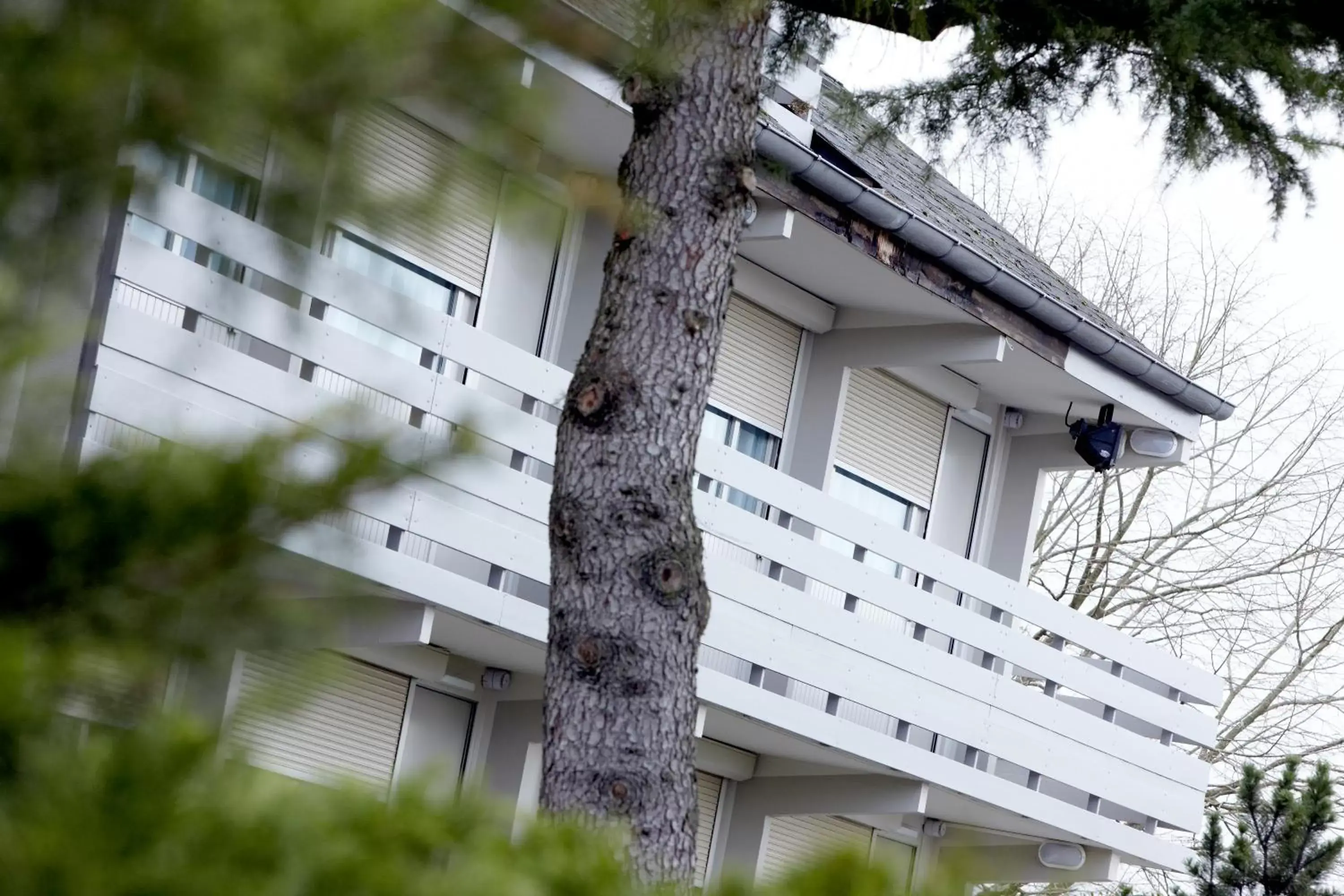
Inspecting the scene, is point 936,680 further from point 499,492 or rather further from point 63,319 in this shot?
point 63,319

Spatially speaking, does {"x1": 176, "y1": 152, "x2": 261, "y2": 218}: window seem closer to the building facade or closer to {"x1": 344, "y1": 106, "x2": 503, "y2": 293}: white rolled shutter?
{"x1": 344, "y1": 106, "x2": 503, "y2": 293}: white rolled shutter

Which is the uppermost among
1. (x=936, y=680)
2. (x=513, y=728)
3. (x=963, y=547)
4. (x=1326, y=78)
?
(x=1326, y=78)

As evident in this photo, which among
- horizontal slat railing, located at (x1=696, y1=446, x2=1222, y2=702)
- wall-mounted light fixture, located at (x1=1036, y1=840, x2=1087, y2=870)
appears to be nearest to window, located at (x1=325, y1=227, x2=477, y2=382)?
horizontal slat railing, located at (x1=696, y1=446, x2=1222, y2=702)

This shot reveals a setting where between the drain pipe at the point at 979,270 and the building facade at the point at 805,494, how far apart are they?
3 cm

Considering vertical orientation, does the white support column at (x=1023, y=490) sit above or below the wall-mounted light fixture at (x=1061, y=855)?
above

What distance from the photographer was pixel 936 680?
39.2ft

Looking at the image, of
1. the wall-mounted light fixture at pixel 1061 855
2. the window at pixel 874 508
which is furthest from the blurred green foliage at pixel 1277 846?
the window at pixel 874 508

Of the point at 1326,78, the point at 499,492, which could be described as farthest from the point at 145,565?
the point at 499,492

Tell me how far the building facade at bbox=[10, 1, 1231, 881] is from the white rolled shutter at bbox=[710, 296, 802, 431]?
3cm

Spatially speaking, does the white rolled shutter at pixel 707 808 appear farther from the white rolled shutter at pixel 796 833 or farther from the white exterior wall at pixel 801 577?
the white exterior wall at pixel 801 577

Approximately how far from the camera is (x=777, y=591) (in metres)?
10.7

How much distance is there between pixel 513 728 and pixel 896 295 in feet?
13.8

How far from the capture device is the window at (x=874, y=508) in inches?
514

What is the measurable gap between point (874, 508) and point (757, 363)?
73.4 inches
